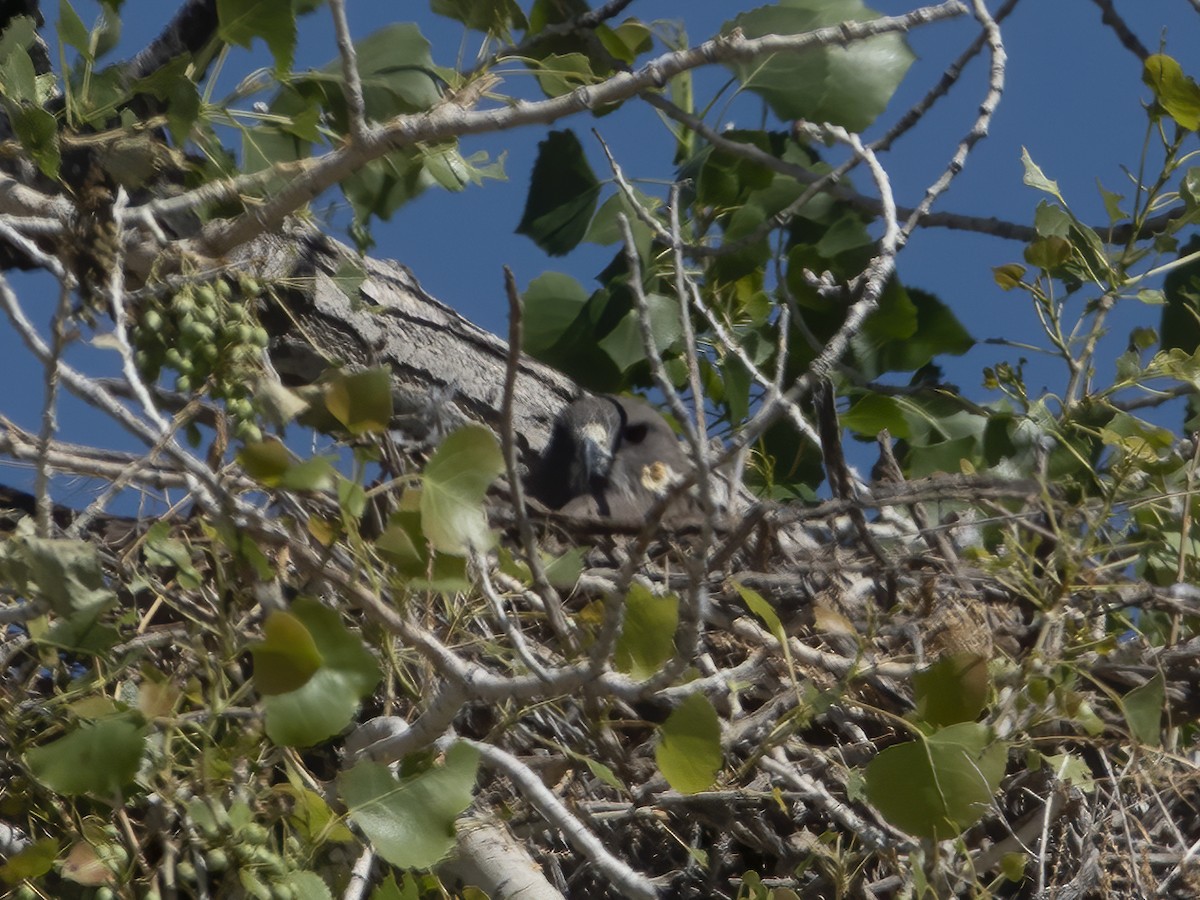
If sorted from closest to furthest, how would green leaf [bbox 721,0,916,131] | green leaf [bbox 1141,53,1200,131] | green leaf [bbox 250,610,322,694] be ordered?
green leaf [bbox 250,610,322,694]
green leaf [bbox 1141,53,1200,131]
green leaf [bbox 721,0,916,131]

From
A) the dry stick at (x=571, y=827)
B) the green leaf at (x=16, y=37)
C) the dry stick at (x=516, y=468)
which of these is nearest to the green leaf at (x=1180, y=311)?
the dry stick at (x=516, y=468)

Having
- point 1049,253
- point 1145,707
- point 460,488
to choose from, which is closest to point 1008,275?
point 1049,253

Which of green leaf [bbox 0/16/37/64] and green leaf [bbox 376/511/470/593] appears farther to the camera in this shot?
green leaf [bbox 0/16/37/64]

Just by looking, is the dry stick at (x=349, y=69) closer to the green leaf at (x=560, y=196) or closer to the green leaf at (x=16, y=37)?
the green leaf at (x=16, y=37)

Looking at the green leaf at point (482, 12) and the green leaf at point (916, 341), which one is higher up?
the green leaf at point (482, 12)

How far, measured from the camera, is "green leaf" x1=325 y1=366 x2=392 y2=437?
66.2 inches

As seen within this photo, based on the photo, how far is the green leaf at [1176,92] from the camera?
8.68 ft

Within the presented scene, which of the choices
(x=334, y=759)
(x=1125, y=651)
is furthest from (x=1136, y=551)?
(x=334, y=759)

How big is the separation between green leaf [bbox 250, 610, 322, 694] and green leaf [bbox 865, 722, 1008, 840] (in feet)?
2.46

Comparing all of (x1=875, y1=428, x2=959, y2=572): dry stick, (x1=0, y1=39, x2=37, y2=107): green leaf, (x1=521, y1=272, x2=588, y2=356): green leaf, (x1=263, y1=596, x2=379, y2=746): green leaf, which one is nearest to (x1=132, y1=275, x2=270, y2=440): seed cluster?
(x1=0, y1=39, x2=37, y2=107): green leaf

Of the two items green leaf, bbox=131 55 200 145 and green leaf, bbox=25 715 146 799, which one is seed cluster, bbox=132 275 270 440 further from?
green leaf, bbox=25 715 146 799

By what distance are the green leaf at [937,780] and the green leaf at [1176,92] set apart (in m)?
1.47

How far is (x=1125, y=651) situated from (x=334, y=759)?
1333mm

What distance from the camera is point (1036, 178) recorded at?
294cm
